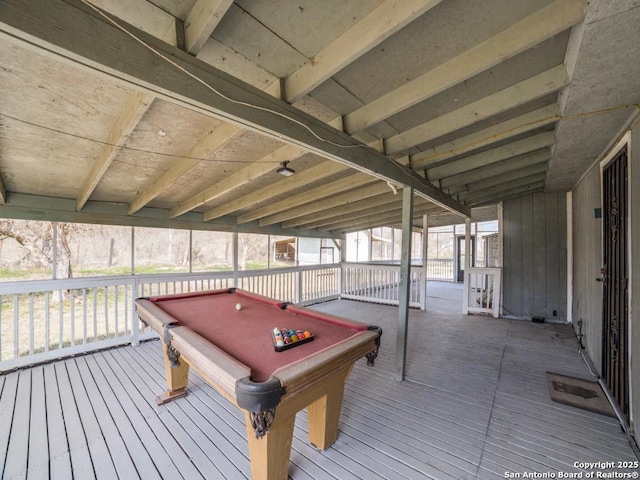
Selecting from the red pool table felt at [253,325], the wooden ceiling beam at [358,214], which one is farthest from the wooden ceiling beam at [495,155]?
the red pool table felt at [253,325]

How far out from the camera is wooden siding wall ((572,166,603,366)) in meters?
3.08

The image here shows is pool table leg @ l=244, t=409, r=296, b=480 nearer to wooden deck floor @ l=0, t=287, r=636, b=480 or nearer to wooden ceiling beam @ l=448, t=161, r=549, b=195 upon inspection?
wooden deck floor @ l=0, t=287, r=636, b=480

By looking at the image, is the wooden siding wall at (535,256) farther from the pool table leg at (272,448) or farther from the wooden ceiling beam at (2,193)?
the wooden ceiling beam at (2,193)

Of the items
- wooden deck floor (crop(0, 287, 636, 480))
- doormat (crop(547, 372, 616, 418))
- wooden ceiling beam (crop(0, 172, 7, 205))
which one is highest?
wooden ceiling beam (crop(0, 172, 7, 205))

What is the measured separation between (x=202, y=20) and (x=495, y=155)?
3355mm

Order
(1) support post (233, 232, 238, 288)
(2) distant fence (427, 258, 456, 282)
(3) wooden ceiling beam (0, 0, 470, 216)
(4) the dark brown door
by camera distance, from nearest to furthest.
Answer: (3) wooden ceiling beam (0, 0, 470, 216)
(4) the dark brown door
(1) support post (233, 232, 238, 288)
(2) distant fence (427, 258, 456, 282)

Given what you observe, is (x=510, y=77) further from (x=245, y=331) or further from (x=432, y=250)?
(x=432, y=250)

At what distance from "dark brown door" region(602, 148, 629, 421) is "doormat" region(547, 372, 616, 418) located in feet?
0.34

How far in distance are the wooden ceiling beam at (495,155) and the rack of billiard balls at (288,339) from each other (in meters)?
2.99

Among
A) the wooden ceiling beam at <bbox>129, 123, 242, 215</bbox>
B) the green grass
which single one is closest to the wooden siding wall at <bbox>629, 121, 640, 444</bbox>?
the wooden ceiling beam at <bbox>129, 123, 242, 215</bbox>

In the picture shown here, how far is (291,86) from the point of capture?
1.81 metres

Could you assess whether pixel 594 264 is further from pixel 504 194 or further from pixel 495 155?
pixel 504 194

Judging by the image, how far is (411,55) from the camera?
5.65 ft

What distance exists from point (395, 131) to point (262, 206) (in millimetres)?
3198
